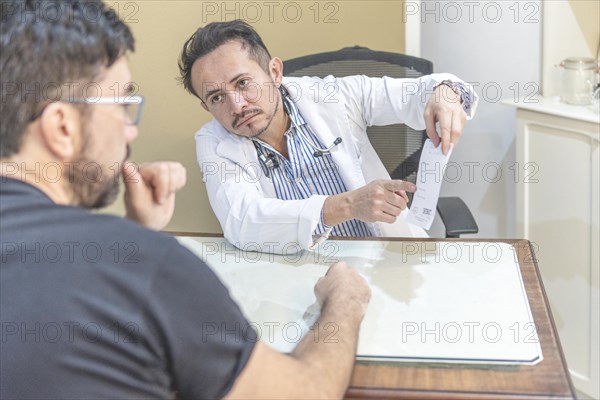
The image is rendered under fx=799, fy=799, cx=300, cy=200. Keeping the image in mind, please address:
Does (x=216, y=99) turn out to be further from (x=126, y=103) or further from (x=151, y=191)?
(x=126, y=103)

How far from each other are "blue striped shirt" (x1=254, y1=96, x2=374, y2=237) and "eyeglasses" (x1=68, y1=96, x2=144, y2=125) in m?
0.95

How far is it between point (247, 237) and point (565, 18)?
1.43m

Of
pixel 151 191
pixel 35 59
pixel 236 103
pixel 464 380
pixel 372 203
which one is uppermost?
pixel 35 59

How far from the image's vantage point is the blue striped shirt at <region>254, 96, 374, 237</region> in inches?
87.6

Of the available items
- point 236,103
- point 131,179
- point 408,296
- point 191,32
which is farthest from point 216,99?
point 191,32

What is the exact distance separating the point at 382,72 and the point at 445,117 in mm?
567

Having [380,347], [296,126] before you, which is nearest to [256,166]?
[296,126]

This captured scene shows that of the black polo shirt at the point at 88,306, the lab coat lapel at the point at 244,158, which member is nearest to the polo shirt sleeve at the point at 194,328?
the black polo shirt at the point at 88,306

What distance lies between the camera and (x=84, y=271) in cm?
100

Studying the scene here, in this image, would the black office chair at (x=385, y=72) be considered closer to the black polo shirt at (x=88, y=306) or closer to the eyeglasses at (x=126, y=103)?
the eyeglasses at (x=126, y=103)

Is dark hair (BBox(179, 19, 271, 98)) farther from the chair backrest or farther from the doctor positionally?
the chair backrest

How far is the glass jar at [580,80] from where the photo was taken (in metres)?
2.59

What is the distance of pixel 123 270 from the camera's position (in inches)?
39.3

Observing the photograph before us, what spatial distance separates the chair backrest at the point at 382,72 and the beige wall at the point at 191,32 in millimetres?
594
